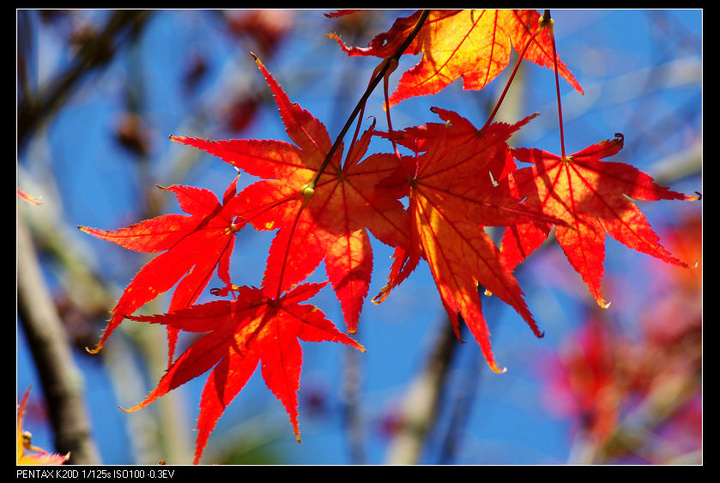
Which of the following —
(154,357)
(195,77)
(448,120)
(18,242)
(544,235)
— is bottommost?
(544,235)

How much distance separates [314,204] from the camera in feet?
3.08

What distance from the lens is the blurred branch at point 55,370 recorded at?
1.41 metres

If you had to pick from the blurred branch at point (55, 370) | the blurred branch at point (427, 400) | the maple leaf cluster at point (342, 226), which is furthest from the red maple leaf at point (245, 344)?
the blurred branch at point (427, 400)

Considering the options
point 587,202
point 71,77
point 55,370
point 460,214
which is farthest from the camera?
point 71,77

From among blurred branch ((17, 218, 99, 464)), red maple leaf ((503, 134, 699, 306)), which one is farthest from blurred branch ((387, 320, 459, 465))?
red maple leaf ((503, 134, 699, 306))

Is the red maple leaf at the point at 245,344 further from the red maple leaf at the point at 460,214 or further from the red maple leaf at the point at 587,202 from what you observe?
the red maple leaf at the point at 587,202

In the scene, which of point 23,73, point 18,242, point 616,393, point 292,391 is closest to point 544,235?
point 292,391

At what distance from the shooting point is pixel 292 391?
0.93 m

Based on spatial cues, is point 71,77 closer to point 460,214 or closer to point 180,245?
point 180,245

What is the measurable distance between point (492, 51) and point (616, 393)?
2.43 m

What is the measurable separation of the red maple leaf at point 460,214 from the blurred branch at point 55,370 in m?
0.91

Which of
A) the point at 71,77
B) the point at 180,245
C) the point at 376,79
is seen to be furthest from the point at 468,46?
the point at 71,77

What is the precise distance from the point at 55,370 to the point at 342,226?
36.6 inches
